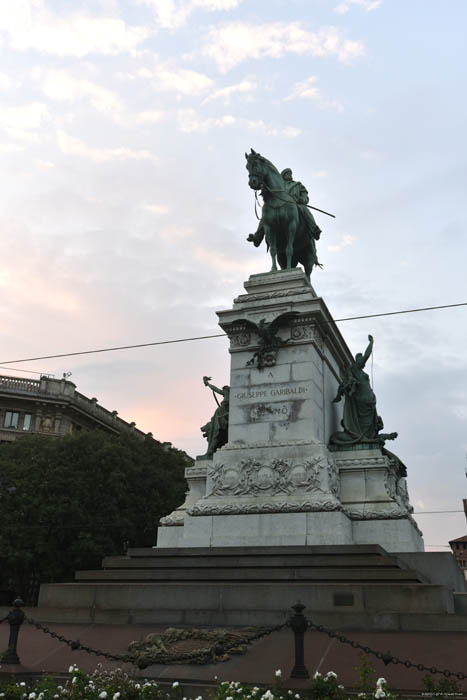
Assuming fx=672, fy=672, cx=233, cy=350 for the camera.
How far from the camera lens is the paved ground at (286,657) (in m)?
9.69

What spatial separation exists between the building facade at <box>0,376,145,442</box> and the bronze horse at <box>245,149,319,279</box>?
39596mm

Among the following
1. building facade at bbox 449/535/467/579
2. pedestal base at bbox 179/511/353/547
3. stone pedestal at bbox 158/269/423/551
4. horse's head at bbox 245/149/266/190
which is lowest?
pedestal base at bbox 179/511/353/547

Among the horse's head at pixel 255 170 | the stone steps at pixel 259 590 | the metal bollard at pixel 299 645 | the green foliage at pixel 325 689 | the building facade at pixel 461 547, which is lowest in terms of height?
the green foliage at pixel 325 689

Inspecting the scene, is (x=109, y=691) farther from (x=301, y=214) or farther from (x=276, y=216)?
(x=301, y=214)

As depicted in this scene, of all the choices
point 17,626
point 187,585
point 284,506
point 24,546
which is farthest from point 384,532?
point 24,546

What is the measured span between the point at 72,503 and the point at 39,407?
68.1ft

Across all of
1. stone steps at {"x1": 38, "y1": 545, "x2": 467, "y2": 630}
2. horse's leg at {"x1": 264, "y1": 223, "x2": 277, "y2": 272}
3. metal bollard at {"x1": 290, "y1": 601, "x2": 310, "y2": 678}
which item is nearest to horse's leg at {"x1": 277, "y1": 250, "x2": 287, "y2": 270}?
horse's leg at {"x1": 264, "y1": 223, "x2": 277, "y2": 272}

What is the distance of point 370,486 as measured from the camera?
18.8m

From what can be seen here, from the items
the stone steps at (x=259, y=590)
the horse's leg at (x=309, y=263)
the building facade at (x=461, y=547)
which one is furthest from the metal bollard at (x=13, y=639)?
the building facade at (x=461, y=547)

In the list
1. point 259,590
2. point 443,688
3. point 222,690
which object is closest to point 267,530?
point 259,590

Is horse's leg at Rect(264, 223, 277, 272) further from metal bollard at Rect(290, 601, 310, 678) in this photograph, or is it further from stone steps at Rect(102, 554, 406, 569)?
metal bollard at Rect(290, 601, 310, 678)

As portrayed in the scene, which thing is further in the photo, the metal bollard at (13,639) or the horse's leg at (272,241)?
the horse's leg at (272,241)

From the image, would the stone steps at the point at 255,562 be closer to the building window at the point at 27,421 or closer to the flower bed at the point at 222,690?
the flower bed at the point at 222,690

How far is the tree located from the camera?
128 ft
